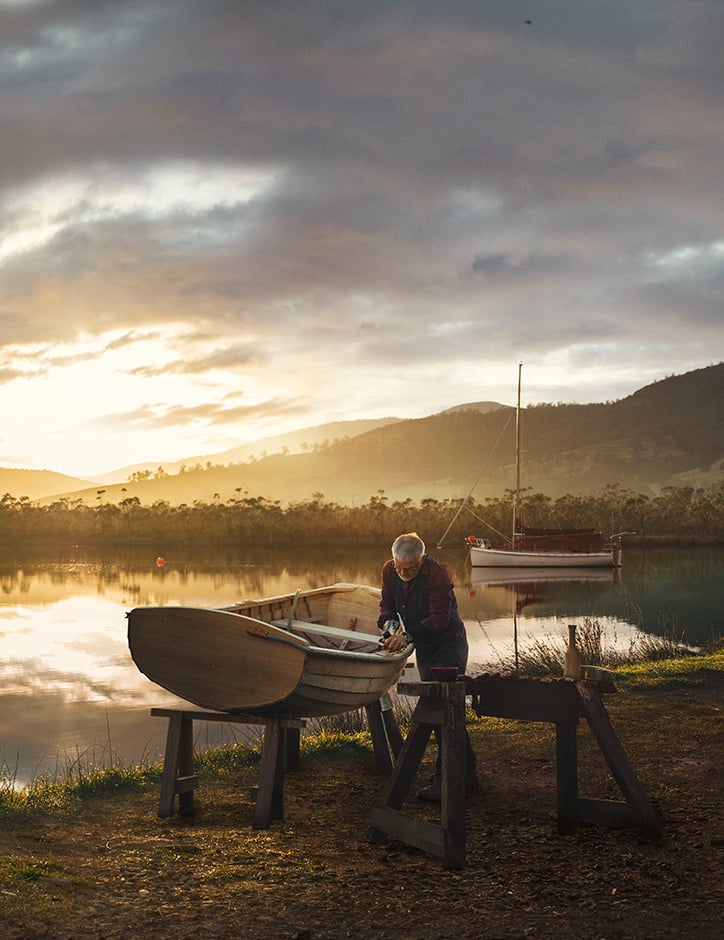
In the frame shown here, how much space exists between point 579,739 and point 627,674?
4111 millimetres

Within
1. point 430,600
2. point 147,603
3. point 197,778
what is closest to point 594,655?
point 430,600

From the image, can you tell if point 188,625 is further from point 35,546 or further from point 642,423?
point 642,423

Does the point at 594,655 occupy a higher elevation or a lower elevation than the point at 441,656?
lower

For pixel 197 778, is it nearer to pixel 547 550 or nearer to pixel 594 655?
pixel 594 655


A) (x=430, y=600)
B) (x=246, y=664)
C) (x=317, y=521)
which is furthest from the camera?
(x=317, y=521)

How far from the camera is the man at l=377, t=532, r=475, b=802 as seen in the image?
7.19 m

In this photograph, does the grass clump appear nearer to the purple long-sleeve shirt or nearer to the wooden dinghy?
the purple long-sleeve shirt

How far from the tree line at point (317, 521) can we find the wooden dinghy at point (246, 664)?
5441 centimetres

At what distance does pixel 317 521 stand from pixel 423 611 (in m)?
57.9

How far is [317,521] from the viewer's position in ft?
214

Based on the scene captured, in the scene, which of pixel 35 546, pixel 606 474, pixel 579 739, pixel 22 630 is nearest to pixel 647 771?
pixel 579 739

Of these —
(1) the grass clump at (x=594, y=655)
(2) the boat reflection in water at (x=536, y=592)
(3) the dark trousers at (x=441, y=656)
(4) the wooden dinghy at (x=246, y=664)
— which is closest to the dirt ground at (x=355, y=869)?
(4) the wooden dinghy at (x=246, y=664)

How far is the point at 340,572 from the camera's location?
41.6 meters

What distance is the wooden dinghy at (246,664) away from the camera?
6684mm
